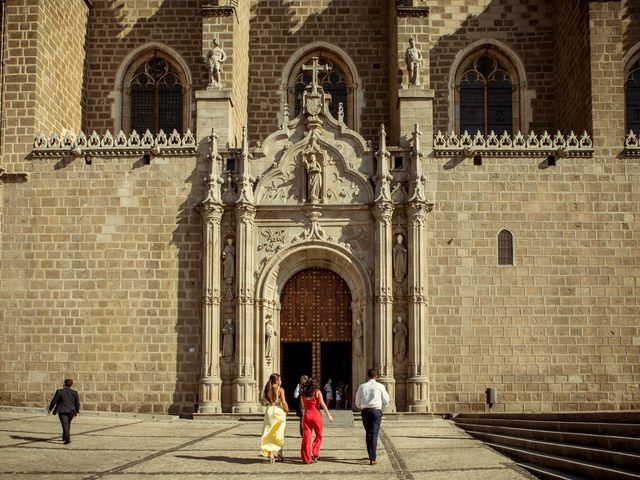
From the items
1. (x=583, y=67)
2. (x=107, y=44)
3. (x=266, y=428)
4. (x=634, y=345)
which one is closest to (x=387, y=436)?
(x=266, y=428)

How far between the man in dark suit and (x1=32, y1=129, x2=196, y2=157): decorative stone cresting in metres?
8.50

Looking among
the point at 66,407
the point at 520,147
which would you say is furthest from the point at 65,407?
the point at 520,147

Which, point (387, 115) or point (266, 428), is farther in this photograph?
point (387, 115)

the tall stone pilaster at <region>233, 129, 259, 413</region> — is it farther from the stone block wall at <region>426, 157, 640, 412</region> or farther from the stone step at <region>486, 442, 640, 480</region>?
the stone step at <region>486, 442, 640, 480</region>

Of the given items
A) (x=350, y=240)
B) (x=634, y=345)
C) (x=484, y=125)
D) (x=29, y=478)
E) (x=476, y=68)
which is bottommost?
(x=29, y=478)

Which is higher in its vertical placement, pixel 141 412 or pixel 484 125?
pixel 484 125

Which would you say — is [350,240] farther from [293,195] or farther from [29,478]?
[29,478]

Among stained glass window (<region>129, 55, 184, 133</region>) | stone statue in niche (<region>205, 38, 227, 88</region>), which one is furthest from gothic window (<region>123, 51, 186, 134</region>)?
stone statue in niche (<region>205, 38, 227, 88</region>)

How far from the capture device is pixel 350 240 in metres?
23.2

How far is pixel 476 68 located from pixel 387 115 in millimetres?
3126

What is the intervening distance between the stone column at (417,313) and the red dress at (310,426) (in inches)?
314

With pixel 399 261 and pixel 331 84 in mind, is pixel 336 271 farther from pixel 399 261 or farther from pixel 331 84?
pixel 331 84

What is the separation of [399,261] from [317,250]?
6.74ft

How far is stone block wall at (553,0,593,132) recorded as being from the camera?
24031 mm
